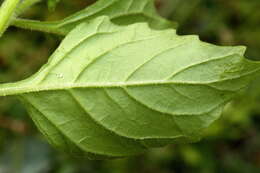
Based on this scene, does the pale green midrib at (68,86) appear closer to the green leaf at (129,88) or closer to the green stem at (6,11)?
the green leaf at (129,88)

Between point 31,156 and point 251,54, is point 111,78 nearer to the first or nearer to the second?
point 31,156

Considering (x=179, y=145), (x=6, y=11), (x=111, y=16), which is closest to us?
(x=6, y=11)

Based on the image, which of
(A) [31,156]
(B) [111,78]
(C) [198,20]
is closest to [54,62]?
(B) [111,78]

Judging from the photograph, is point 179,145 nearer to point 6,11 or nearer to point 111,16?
point 111,16

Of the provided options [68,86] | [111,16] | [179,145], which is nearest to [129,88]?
[68,86]

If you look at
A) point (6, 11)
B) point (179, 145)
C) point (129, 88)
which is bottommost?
point (179, 145)

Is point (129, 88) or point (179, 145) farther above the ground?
point (129, 88)

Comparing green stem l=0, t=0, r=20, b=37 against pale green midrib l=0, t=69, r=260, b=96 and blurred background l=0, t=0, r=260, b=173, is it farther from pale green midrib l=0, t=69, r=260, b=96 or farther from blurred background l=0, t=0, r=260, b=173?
blurred background l=0, t=0, r=260, b=173
